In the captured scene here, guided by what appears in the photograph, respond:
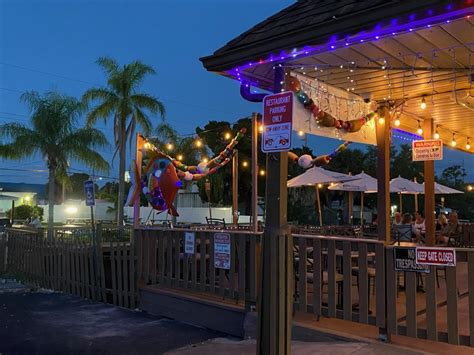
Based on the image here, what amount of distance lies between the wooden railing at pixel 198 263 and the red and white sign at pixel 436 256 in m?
2.31

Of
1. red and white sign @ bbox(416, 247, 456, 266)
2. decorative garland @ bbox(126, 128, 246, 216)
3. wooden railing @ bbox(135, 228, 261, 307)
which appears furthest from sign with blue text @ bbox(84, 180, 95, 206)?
red and white sign @ bbox(416, 247, 456, 266)

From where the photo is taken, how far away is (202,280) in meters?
7.44

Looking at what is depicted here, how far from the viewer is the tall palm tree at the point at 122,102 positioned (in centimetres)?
2241

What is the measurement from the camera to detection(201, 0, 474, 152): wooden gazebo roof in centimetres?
454

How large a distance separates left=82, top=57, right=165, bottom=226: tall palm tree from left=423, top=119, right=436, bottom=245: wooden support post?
50.7 ft

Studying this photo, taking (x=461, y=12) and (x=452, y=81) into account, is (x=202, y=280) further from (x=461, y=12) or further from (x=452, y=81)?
(x=461, y=12)

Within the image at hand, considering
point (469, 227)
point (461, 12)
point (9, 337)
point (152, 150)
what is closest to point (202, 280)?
point (9, 337)

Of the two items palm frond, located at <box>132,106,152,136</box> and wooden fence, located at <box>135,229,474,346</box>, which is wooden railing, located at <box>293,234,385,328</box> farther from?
palm frond, located at <box>132,106,152,136</box>

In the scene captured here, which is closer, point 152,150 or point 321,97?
point 321,97

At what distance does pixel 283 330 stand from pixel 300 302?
2.15 m

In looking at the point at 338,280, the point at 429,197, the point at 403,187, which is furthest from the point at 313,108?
the point at 403,187

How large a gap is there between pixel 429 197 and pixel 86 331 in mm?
6590

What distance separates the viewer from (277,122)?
3980 mm

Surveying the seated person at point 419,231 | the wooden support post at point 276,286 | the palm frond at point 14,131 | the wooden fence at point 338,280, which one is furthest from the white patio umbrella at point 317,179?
the palm frond at point 14,131
